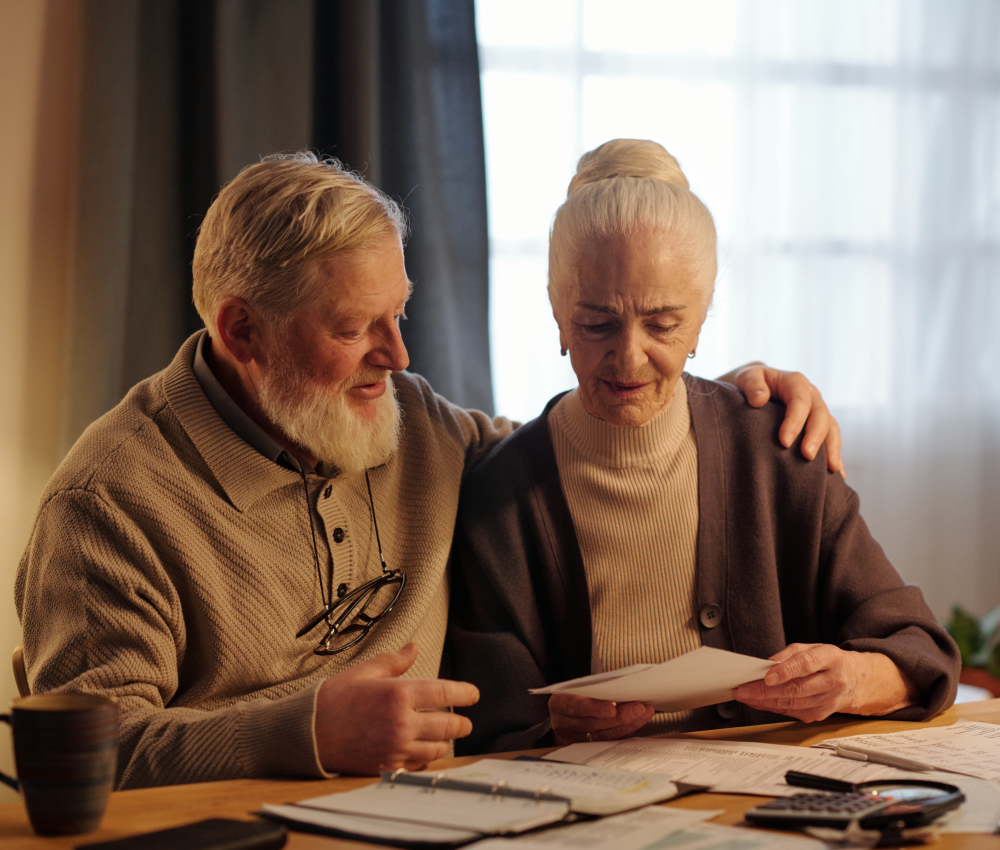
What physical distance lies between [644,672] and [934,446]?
2507 mm

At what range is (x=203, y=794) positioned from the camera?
1.03 meters

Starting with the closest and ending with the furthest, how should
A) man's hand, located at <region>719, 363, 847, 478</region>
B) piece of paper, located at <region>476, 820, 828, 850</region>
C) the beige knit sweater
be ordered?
piece of paper, located at <region>476, 820, 828, 850</region> → the beige knit sweater → man's hand, located at <region>719, 363, 847, 478</region>

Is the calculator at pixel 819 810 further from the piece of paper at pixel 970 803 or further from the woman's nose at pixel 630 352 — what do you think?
the woman's nose at pixel 630 352

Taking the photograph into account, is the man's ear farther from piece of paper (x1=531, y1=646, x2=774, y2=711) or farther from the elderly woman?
piece of paper (x1=531, y1=646, x2=774, y2=711)

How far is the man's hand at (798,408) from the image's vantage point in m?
1.63

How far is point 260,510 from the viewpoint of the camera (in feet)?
4.83

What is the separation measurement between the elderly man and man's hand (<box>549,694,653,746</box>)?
0.67 feet

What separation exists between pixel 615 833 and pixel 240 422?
898 mm

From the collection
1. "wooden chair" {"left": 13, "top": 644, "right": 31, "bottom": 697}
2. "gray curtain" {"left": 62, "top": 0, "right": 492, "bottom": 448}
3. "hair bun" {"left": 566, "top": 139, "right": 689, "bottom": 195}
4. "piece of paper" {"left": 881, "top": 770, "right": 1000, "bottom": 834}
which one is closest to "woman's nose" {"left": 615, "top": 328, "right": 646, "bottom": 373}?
"hair bun" {"left": 566, "top": 139, "right": 689, "bottom": 195}

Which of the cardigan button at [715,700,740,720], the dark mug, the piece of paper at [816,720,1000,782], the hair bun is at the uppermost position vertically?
the hair bun

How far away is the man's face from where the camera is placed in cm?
150

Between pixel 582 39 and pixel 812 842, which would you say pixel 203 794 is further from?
pixel 582 39

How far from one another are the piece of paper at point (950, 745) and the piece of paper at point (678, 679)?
0.52ft

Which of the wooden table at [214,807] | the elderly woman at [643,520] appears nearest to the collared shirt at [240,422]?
the elderly woman at [643,520]
